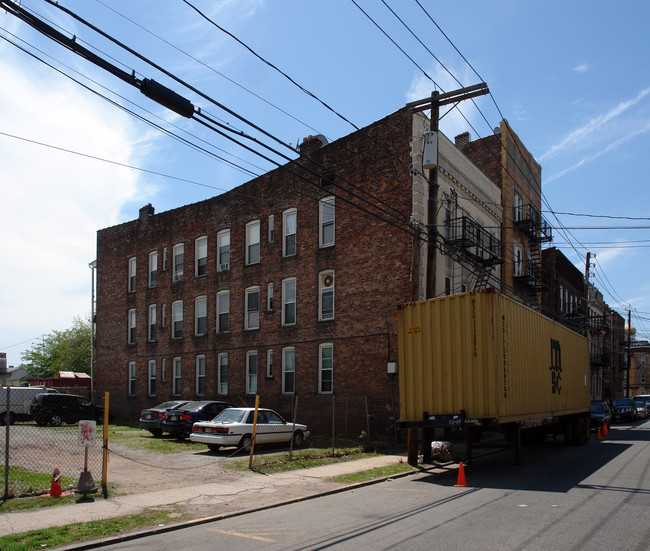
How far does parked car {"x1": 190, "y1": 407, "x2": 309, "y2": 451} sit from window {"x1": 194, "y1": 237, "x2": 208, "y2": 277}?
42.4 ft

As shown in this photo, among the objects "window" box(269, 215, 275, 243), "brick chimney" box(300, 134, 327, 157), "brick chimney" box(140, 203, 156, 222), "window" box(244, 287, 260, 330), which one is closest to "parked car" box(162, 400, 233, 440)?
"window" box(244, 287, 260, 330)

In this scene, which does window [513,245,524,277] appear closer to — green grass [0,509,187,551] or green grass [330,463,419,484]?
green grass [330,463,419,484]

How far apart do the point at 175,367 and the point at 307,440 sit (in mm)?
12461

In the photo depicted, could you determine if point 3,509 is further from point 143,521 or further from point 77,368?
point 77,368

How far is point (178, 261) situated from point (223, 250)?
3706 millimetres

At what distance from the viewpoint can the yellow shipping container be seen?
41.5ft

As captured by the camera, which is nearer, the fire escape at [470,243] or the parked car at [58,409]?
the fire escape at [470,243]

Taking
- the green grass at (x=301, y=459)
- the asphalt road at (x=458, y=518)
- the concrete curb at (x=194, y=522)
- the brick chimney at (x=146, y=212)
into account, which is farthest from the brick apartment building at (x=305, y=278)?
the asphalt road at (x=458, y=518)

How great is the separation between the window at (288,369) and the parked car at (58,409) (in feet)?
27.5

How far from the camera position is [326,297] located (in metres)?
24.0

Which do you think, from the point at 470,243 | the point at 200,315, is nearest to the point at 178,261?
the point at 200,315

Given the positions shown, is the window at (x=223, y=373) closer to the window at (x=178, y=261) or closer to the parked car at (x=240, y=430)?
the window at (x=178, y=261)

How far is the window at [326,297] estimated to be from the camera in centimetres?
2378

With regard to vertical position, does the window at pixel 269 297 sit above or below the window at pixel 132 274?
below
